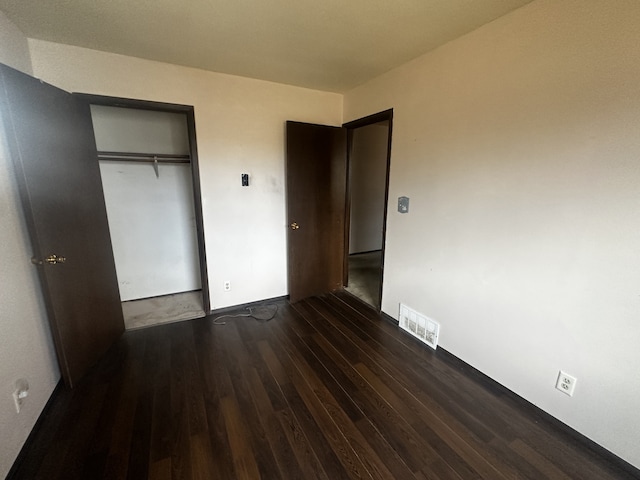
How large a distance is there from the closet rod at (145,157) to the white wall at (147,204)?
0.46 feet

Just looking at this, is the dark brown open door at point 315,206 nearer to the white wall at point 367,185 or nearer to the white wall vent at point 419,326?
the white wall vent at point 419,326

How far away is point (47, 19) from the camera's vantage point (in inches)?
67.7

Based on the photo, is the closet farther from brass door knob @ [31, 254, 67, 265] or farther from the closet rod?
brass door knob @ [31, 254, 67, 265]

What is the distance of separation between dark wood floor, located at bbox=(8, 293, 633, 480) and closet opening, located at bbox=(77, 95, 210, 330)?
83cm

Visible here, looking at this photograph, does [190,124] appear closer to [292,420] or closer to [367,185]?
[292,420]

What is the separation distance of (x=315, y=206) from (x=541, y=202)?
2.12m

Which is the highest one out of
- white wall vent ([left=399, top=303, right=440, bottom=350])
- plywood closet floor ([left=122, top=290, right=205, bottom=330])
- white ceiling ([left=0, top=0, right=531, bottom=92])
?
white ceiling ([left=0, top=0, right=531, bottom=92])

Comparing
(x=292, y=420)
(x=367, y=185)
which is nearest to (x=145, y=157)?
(x=292, y=420)

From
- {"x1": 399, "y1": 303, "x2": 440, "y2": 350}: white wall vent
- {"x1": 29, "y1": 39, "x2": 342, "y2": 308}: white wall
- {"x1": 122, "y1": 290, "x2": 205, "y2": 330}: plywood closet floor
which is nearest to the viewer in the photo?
{"x1": 29, "y1": 39, "x2": 342, "y2": 308}: white wall

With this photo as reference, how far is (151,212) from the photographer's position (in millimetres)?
3203

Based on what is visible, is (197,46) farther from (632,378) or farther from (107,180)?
(632,378)

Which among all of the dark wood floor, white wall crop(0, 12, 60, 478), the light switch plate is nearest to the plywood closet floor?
the dark wood floor

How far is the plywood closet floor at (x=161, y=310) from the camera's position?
110 inches

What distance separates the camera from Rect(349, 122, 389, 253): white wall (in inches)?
191
